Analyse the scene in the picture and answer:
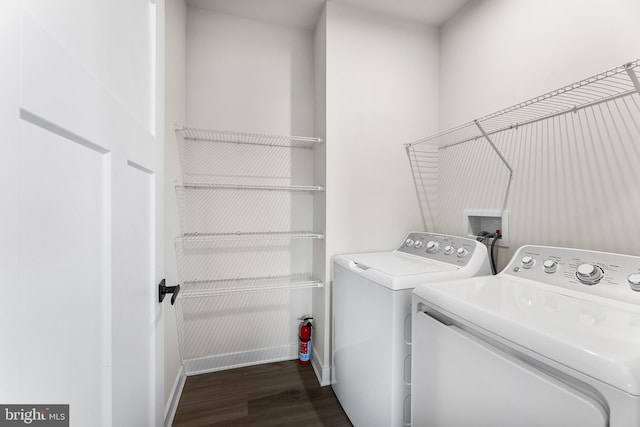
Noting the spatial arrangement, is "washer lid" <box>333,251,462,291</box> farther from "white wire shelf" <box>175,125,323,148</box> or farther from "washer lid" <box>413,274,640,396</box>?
"white wire shelf" <box>175,125,323,148</box>

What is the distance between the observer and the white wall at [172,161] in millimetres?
1456

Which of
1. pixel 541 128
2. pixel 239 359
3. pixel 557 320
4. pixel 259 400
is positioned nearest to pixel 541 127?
pixel 541 128

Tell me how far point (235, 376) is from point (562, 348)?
198 cm

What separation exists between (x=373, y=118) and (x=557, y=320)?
1605 millimetres

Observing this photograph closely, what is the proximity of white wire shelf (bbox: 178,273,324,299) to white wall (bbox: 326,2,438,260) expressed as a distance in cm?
32

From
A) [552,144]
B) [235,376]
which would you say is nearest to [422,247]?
[552,144]

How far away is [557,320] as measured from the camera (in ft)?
2.43

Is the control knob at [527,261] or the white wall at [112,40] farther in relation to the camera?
the control knob at [527,261]

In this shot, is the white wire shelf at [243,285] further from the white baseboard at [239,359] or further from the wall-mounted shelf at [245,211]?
the white baseboard at [239,359]

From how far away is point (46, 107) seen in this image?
0.39 meters

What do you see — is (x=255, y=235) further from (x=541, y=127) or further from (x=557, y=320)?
(x=541, y=127)

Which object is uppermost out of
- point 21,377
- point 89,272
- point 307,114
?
point 307,114

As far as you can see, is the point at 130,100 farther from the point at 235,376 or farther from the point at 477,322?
the point at 235,376
